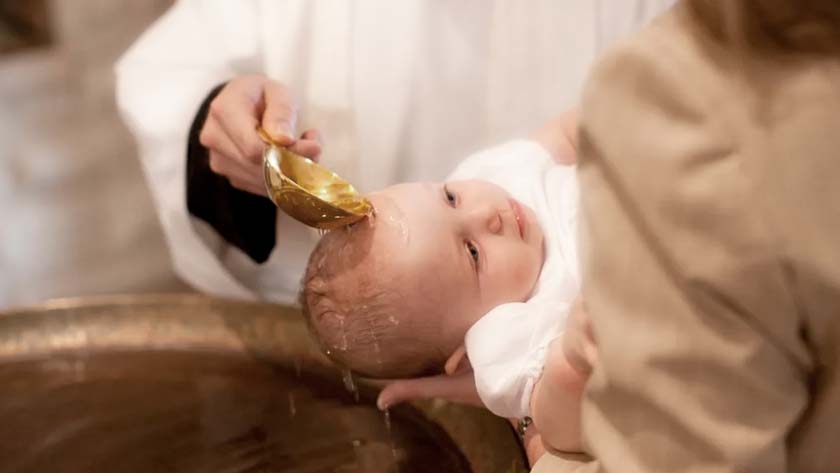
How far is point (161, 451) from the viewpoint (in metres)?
0.71

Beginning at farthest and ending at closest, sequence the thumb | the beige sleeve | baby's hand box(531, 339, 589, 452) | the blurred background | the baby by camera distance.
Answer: the blurred background < the thumb < the baby < baby's hand box(531, 339, 589, 452) < the beige sleeve

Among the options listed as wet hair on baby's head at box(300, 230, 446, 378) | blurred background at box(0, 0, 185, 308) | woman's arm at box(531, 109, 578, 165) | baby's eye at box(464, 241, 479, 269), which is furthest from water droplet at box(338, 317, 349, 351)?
blurred background at box(0, 0, 185, 308)

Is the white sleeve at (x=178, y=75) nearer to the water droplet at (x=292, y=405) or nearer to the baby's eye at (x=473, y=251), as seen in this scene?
the water droplet at (x=292, y=405)

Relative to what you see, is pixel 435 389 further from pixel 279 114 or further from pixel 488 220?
pixel 279 114

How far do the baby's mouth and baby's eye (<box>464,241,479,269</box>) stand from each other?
4 centimetres

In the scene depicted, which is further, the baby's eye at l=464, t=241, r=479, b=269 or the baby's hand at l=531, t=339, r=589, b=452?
the baby's eye at l=464, t=241, r=479, b=269

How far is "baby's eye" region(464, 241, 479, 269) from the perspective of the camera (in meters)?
0.68

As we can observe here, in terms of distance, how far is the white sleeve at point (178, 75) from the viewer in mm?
882

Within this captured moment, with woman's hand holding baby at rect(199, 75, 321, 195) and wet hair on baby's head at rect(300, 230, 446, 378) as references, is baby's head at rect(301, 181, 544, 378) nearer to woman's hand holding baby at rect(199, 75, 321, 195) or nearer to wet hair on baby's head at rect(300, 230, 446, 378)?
wet hair on baby's head at rect(300, 230, 446, 378)

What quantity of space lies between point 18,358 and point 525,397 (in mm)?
461

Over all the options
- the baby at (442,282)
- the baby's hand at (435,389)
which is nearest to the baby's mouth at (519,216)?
the baby at (442,282)

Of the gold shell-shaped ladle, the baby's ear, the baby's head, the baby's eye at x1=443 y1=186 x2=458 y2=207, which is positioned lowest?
the baby's ear

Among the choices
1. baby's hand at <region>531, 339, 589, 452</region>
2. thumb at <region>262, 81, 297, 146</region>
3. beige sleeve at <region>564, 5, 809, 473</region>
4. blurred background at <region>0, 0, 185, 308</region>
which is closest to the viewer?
beige sleeve at <region>564, 5, 809, 473</region>

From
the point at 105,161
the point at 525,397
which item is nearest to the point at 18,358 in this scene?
the point at 525,397
